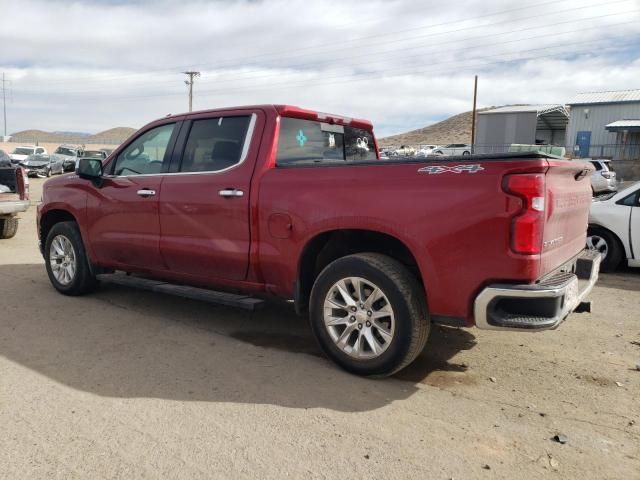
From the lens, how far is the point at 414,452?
2963 mm

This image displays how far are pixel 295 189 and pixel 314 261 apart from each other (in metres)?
0.60

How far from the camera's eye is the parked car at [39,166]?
30.3 metres

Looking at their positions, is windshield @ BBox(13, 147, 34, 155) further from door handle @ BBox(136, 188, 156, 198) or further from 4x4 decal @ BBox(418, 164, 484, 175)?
4x4 decal @ BBox(418, 164, 484, 175)

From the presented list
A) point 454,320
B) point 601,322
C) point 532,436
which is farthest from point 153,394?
point 601,322

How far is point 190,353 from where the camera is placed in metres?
4.44

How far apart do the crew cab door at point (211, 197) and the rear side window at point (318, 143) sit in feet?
0.80

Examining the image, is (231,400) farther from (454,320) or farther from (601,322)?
(601,322)

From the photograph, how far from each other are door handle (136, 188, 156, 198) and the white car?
5.76m

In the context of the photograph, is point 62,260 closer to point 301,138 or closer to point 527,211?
point 301,138

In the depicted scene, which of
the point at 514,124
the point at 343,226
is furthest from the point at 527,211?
Answer: the point at 514,124

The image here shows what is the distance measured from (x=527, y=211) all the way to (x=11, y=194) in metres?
9.34

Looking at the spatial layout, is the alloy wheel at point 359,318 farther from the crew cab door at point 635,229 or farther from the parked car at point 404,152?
the parked car at point 404,152

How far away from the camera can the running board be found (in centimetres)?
450

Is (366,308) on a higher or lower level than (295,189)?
lower
